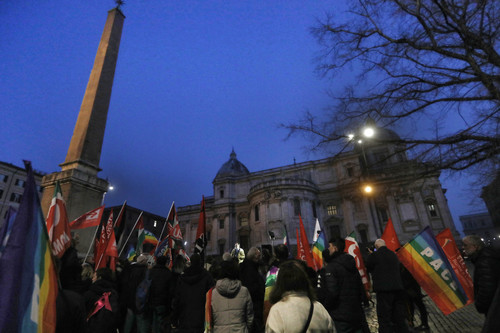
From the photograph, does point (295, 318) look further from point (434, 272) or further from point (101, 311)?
point (434, 272)

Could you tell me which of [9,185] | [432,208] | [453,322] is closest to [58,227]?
[453,322]

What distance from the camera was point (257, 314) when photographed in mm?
4996

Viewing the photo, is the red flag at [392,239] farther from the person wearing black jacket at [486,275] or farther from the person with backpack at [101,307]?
the person with backpack at [101,307]

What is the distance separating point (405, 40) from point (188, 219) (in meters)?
47.1

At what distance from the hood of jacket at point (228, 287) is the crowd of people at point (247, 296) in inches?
0.5

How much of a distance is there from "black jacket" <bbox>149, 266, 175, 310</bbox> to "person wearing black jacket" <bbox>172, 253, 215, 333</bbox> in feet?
1.96

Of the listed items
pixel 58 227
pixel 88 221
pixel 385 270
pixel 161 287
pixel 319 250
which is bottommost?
pixel 161 287

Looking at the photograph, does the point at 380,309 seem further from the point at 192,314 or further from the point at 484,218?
the point at 484,218

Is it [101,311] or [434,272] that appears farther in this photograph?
[434,272]

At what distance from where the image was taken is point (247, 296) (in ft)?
12.3

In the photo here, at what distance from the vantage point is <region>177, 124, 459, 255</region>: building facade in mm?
33219

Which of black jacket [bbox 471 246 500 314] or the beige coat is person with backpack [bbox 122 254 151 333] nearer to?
the beige coat

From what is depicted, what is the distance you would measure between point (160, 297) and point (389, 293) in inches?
175

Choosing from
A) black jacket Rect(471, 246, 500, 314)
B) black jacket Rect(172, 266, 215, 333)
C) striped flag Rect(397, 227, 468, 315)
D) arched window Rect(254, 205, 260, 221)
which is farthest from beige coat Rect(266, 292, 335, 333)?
arched window Rect(254, 205, 260, 221)
